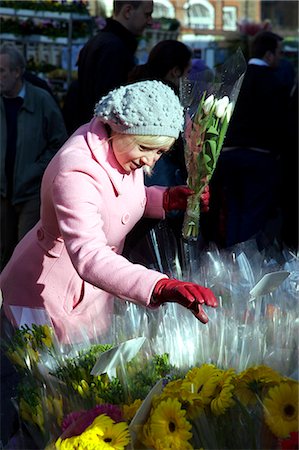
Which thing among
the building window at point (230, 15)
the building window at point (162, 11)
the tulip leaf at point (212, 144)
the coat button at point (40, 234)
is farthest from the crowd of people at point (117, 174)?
the building window at point (230, 15)

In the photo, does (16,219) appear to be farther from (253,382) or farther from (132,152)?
(253,382)

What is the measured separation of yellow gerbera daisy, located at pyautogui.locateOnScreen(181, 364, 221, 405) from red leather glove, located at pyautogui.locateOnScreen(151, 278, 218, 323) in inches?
4.2

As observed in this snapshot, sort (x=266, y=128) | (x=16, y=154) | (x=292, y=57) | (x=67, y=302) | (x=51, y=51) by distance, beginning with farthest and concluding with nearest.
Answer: (x=292, y=57)
(x=51, y=51)
(x=266, y=128)
(x=16, y=154)
(x=67, y=302)

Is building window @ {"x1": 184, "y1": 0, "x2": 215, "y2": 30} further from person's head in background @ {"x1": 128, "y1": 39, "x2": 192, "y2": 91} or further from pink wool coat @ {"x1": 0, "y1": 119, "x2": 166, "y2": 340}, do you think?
pink wool coat @ {"x1": 0, "y1": 119, "x2": 166, "y2": 340}

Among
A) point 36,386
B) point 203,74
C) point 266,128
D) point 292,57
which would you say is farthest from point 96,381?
point 292,57

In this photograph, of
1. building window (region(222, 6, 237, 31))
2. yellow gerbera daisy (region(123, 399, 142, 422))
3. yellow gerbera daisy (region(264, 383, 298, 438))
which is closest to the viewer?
yellow gerbera daisy (region(264, 383, 298, 438))

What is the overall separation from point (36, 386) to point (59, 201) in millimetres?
449

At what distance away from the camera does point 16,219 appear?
4.62 meters

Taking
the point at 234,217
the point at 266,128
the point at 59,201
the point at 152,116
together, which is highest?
the point at 152,116

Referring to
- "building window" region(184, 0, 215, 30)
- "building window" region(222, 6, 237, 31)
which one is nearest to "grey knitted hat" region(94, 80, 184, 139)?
"building window" region(184, 0, 215, 30)

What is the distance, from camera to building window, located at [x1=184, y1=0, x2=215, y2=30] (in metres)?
9.36

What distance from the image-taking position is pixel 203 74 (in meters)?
2.66

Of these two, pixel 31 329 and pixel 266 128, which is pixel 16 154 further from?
pixel 31 329

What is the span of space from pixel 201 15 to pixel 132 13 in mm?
6069
